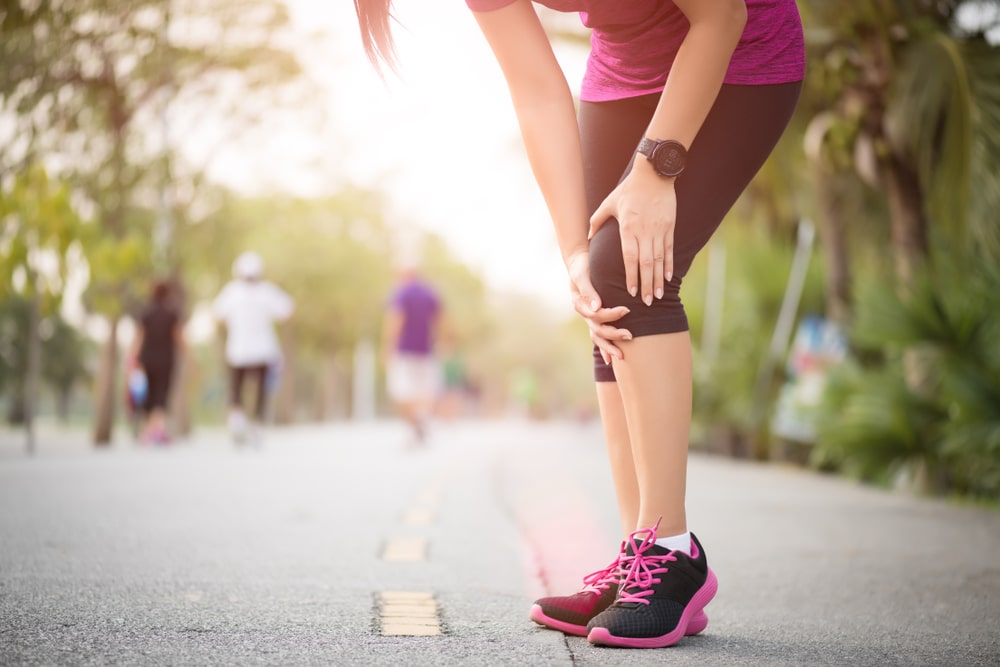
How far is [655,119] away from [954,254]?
193 inches

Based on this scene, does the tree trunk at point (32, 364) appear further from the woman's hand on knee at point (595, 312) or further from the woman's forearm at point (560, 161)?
the woman's hand on knee at point (595, 312)

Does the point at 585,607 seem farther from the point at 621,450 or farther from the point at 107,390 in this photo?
the point at 107,390

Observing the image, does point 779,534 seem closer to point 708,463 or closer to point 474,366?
point 708,463

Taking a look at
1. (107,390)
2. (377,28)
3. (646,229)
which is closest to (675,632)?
(646,229)

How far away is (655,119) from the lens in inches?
94.9

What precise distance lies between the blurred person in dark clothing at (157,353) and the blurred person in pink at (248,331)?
0.62 meters

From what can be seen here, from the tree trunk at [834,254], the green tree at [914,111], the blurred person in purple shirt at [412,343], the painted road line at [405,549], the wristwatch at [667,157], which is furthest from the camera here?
the blurred person in purple shirt at [412,343]

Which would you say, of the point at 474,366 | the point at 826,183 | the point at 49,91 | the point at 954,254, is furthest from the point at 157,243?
the point at 474,366

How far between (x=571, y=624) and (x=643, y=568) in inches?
8.6

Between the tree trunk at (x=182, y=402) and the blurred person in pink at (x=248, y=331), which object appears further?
the tree trunk at (x=182, y=402)

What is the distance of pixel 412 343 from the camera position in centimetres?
1385

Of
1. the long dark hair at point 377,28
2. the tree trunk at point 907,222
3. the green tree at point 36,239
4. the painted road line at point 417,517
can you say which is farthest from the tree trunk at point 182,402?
the long dark hair at point 377,28

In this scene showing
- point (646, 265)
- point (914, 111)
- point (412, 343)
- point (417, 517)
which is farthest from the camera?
point (412, 343)

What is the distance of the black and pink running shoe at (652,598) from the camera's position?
2.34 m
